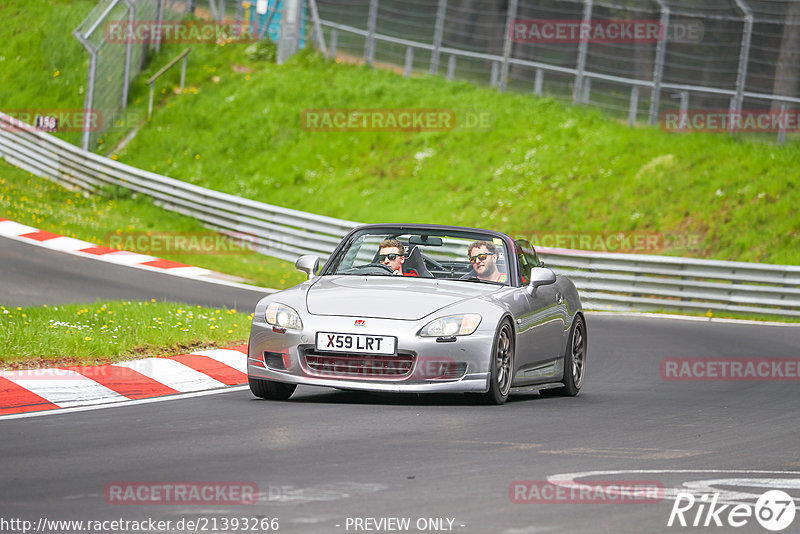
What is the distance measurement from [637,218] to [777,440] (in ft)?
59.6

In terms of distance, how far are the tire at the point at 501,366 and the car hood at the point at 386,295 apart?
1.18ft

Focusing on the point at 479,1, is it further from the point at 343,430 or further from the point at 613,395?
the point at 343,430

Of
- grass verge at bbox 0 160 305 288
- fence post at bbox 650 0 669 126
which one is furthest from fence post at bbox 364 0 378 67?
fence post at bbox 650 0 669 126

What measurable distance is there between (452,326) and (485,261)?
4.62ft

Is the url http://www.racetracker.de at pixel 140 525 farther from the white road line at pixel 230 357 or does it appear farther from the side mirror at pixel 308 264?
the white road line at pixel 230 357

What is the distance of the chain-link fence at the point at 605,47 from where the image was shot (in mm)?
25547

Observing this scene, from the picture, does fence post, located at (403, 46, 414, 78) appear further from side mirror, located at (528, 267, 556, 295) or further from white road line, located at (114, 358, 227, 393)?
side mirror, located at (528, 267, 556, 295)

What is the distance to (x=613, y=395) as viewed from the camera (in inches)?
432

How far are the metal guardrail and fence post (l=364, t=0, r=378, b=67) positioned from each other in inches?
337

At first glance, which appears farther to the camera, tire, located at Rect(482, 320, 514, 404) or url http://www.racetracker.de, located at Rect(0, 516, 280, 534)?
tire, located at Rect(482, 320, 514, 404)

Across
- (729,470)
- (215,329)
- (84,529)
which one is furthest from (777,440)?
(215,329)

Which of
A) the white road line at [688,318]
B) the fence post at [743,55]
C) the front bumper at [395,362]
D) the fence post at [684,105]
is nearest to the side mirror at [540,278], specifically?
the front bumper at [395,362]

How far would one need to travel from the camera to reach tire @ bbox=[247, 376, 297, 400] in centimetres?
962

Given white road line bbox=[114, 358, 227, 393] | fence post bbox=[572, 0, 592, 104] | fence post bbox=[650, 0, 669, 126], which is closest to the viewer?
white road line bbox=[114, 358, 227, 393]
